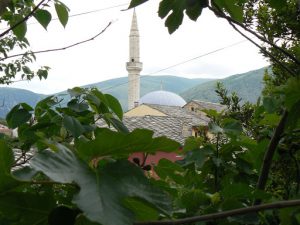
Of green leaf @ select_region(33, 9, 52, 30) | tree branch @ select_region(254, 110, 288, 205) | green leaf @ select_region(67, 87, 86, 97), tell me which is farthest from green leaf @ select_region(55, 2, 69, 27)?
tree branch @ select_region(254, 110, 288, 205)

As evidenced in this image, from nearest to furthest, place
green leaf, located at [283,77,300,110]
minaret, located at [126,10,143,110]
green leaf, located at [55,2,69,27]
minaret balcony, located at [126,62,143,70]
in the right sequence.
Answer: green leaf, located at [283,77,300,110] → green leaf, located at [55,2,69,27] → minaret balcony, located at [126,62,143,70] → minaret, located at [126,10,143,110]

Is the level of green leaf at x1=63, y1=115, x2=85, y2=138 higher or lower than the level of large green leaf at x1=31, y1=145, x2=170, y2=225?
higher

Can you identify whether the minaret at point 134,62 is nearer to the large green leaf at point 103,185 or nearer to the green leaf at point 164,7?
the green leaf at point 164,7

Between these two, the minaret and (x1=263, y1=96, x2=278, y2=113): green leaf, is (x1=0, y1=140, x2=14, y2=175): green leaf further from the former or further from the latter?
the minaret

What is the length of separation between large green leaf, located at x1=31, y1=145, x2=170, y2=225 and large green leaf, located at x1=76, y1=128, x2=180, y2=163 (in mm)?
20

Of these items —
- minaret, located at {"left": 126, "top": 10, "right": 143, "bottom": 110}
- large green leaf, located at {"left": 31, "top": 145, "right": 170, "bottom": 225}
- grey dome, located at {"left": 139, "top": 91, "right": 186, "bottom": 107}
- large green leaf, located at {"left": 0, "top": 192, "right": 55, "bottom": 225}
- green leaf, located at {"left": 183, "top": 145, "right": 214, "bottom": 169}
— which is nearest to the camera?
large green leaf, located at {"left": 31, "top": 145, "right": 170, "bottom": 225}

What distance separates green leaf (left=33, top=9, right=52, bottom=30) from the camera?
1.42 metres

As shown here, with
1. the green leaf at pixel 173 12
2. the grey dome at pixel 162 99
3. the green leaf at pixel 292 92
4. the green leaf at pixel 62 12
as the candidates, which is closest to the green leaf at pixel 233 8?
the green leaf at pixel 173 12

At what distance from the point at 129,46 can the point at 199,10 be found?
29403mm

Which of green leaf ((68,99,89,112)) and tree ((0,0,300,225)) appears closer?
tree ((0,0,300,225))

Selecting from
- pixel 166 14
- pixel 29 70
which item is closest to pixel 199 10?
pixel 166 14

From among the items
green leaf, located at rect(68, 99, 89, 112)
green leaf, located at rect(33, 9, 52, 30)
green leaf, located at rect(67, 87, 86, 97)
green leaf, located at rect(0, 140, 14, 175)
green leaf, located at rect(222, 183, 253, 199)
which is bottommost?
green leaf, located at rect(222, 183, 253, 199)

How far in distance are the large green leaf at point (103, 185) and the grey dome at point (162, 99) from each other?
2915 cm

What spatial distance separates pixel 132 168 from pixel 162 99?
29.6m
